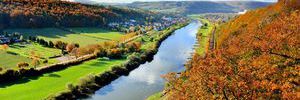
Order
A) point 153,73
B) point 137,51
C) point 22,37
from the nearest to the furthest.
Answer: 1. point 153,73
2. point 137,51
3. point 22,37

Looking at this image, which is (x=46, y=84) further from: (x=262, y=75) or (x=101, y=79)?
(x=262, y=75)

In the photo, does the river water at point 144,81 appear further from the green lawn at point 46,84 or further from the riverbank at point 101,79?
the green lawn at point 46,84

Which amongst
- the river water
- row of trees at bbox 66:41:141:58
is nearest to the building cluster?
row of trees at bbox 66:41:141:58

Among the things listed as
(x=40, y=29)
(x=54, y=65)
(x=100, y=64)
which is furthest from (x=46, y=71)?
(x=40, y=29)

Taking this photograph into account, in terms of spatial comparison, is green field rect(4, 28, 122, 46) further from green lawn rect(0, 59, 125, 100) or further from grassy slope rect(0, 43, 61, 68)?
green lawn rect(0, 59, 125, 100)

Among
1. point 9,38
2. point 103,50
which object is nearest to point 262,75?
point 103,50

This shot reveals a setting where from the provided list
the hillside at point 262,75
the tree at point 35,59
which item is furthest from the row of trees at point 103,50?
the hillside at point 262,75

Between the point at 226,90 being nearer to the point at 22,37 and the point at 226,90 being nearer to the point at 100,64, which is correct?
the point at 100,64

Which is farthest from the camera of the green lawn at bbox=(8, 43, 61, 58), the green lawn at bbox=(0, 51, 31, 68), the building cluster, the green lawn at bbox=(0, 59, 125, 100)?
the building cluster
